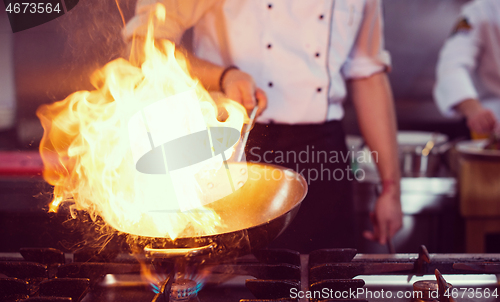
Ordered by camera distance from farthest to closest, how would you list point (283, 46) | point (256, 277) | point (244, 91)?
point (283, 46) → point (244, 91) → point (256, 277)

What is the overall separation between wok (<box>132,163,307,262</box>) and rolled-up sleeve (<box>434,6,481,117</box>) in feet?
4.28

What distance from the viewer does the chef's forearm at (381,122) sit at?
1.00m

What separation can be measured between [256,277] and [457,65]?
5.32 ft

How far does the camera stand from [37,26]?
776mm

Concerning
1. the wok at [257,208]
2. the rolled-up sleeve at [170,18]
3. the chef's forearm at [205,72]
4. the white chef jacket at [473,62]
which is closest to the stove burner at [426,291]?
the wok at [257,208]

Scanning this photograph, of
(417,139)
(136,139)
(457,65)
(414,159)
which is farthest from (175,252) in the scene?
(457,65)

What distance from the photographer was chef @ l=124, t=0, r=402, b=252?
2.79 ft

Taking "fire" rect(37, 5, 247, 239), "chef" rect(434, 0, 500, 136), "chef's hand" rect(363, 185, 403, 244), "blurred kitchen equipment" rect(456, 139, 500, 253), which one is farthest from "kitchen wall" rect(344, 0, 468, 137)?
"fire" rect(37, 5, 247, 239)

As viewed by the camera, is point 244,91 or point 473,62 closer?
point 244,91

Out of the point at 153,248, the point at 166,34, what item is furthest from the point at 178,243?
the point at 166,34

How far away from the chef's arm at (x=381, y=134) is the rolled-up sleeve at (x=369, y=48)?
1.1 inches

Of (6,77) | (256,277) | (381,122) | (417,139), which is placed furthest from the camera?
(417,139)

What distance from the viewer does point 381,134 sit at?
39.5 inches

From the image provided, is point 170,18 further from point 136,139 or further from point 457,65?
point 457,65
